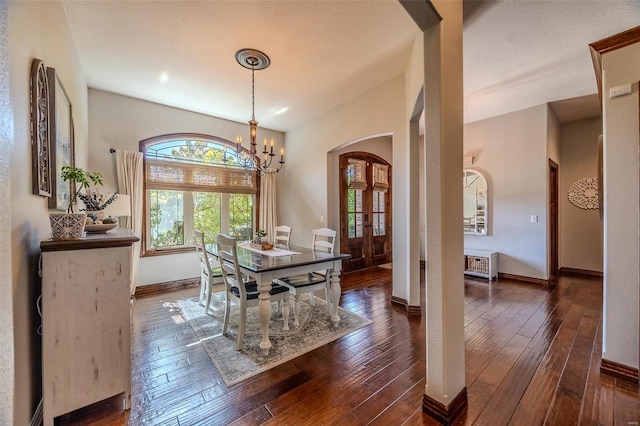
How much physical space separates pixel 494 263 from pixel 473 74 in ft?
10.6

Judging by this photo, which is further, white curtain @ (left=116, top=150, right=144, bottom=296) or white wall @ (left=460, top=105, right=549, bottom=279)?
white wall @ (left=460, top=105, right=549, bottom=279)

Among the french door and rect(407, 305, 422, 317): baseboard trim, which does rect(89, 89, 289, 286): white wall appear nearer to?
the french door

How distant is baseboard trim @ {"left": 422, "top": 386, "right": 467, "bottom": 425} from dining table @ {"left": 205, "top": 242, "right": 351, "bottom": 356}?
129cm

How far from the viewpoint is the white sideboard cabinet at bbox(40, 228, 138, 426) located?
4.74ft

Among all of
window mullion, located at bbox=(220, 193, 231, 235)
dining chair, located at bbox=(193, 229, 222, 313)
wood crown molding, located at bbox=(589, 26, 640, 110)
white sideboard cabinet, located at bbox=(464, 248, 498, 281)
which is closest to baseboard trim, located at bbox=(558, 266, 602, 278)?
white sideboard cabinet, located at bbox=(464, 248, 498, 281)

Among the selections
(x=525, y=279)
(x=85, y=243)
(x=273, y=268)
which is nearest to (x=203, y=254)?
(x=273, y=268)

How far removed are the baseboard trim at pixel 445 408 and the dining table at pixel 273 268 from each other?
1294mm

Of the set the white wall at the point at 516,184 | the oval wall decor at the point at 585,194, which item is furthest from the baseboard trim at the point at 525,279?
the oval wall decor at the point at 585,194

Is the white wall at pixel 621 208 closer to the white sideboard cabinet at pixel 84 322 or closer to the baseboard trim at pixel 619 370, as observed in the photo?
the baseboard trim at pixel 619 370

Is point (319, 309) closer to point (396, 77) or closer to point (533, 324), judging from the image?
point (533, 324)

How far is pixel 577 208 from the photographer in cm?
508

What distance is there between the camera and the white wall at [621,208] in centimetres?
187

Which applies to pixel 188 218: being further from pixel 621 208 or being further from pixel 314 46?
pixel 621 208

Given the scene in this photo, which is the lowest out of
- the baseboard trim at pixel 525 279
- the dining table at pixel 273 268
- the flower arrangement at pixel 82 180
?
the baseboard trim at pixel 525 279
